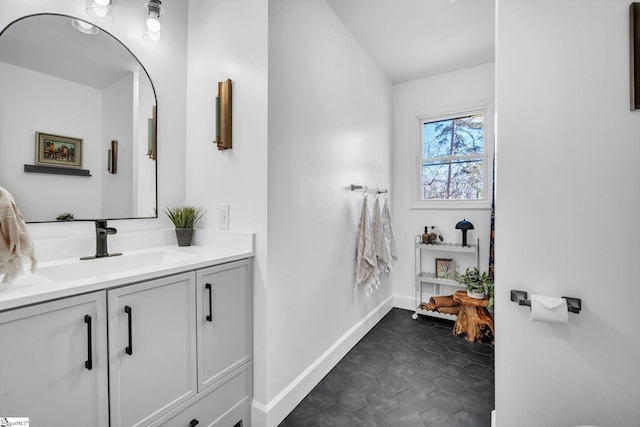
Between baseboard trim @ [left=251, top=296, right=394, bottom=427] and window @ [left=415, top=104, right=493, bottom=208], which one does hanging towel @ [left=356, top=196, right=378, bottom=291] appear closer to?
baseboard trim @ [left=251, top=296, right=394, bottom=427]

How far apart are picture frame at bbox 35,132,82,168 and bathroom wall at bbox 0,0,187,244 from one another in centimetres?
32

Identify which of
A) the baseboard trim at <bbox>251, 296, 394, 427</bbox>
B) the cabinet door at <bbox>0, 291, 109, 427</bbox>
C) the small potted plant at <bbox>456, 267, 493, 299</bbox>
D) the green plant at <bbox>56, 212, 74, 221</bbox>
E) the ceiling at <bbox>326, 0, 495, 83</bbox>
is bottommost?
the baseboard trim at <bbox>251, 296, 394, 427</bbox>

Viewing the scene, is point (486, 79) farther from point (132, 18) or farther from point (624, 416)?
point (132, 18)

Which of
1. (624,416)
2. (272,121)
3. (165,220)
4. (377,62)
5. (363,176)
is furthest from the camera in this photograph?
(377,62)

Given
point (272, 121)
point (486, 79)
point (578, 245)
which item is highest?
point (486, 79)

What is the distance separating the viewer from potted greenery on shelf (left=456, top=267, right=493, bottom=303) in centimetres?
249

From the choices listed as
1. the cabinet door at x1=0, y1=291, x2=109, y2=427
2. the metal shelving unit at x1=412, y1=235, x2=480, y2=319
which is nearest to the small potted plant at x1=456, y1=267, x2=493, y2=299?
the metal shelving unit at x1=412, y1=235, x2=480, y2=319

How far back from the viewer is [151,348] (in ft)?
3.55

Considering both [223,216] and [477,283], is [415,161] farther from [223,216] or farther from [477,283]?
[223,216]

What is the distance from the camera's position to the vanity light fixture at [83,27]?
1376 mm

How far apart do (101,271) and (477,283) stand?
112 inches

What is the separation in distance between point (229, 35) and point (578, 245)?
2053mm

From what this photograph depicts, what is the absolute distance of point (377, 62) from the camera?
2.85 metres

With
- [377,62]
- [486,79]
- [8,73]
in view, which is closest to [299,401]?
[8,73]
